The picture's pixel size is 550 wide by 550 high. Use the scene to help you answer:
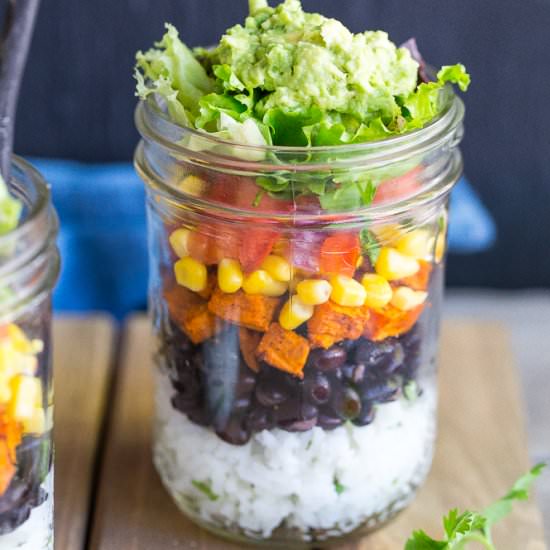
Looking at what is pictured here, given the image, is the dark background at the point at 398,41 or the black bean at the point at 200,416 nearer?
the black bean at the point at 200,416

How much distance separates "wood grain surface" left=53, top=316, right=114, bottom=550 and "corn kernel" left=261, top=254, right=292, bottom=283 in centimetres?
31

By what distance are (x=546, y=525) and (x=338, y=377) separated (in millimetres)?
360

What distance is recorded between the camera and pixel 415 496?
2.99 ft

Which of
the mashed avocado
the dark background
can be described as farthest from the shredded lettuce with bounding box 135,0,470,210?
the dark background

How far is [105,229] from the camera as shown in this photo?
1.38 metres

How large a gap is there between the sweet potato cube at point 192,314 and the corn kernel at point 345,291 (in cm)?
10

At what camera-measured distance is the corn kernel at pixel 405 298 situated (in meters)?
0.76

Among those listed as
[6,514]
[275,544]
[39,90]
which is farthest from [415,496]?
[39,90]

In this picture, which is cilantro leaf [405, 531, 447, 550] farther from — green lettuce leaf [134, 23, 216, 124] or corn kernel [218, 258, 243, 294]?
green lettuce leaf [134, 23, 216, 124]

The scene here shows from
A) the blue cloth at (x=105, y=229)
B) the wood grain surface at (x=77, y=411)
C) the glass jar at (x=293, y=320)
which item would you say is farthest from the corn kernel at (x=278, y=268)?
the blue cloth at (x=105, y=229)

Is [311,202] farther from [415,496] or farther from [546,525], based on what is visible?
[546,525]

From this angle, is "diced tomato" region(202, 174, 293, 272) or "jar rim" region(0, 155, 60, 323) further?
"diced tomato" region(202, 174, 293, 272)

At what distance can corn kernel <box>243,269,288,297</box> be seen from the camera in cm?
72

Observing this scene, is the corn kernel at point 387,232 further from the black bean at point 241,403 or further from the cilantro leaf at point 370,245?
the black bean at point 241,403
